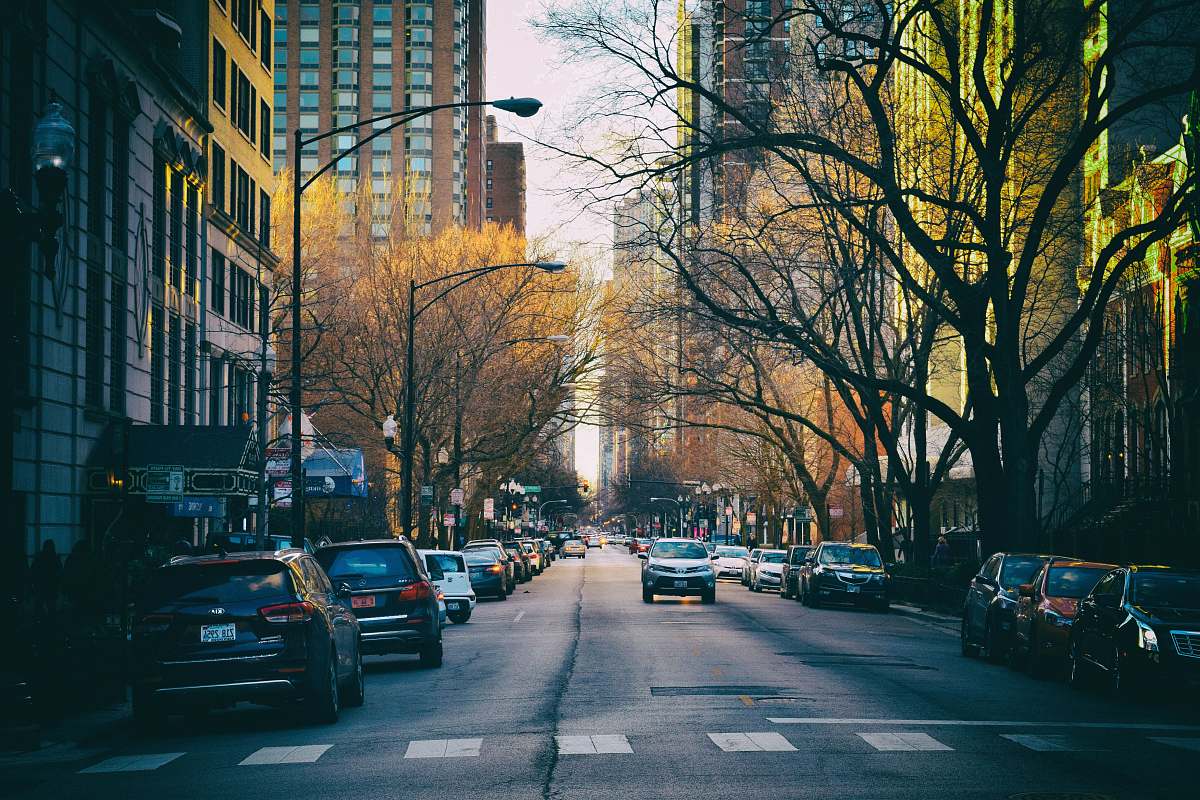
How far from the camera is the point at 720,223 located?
41.1 metres

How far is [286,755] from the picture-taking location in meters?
12.6

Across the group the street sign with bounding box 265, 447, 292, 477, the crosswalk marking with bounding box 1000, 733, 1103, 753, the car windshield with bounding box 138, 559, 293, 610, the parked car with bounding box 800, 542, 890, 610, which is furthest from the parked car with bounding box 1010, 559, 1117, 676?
the parked car with bounding box 800, 542, 890, 610

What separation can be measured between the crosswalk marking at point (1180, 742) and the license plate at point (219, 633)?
Result: 8.24m

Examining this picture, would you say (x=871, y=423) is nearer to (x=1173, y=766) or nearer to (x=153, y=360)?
(x=153, y=360)

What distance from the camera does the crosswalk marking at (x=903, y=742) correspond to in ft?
40.9

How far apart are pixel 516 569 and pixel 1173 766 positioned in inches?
1877

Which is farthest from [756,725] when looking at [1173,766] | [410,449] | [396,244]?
[396,244]

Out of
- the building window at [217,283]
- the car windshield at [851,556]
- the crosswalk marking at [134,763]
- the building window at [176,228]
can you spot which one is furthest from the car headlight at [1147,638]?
the building window at [217,283]

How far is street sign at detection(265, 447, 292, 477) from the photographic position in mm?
33312

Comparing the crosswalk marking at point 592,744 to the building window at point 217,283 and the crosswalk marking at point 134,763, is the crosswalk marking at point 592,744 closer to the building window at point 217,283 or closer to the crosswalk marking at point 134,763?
the crosswalk marking at point 134,763

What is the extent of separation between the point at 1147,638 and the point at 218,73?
3723 cm

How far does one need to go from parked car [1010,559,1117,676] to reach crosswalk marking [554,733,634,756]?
886cm

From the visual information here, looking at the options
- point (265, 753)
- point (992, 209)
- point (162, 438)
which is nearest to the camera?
point (265, 753)

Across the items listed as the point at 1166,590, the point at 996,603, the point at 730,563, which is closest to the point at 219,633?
the point at 1166,590
